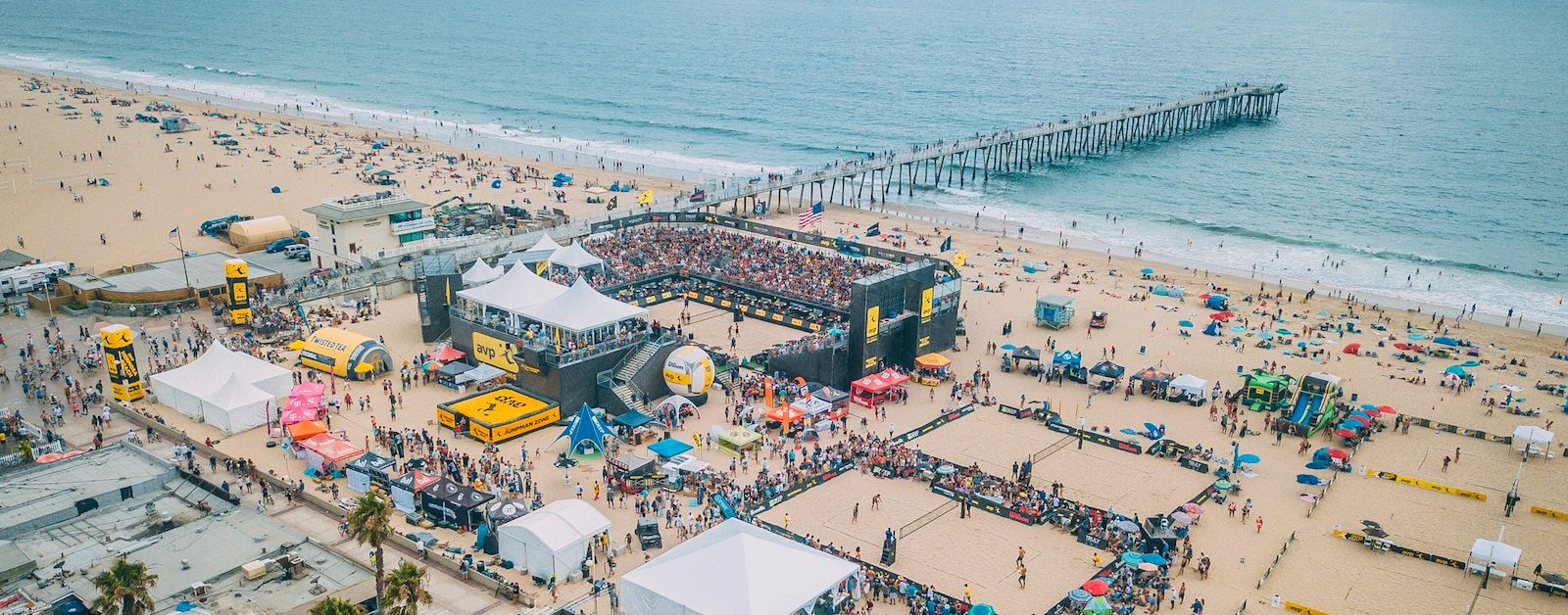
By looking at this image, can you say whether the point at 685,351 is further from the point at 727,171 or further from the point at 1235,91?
the point at 1235,91

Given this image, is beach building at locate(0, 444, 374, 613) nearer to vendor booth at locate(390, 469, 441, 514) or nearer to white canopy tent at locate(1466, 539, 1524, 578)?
vendor booth at locate(390, 469, 441, 514)

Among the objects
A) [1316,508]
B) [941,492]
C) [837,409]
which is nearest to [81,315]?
[837,409]

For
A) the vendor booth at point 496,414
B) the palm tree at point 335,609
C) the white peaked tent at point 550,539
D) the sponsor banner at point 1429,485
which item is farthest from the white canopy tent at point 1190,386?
the palm tree at point 335,609

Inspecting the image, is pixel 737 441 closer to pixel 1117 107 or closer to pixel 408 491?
pixel 408 491

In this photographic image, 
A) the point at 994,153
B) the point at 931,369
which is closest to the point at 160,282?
the point at 931,369

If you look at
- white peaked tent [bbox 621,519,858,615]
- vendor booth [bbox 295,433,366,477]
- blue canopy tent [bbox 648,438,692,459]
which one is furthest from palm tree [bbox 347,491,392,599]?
blue canopy tent [bbox 648,438,692,459]
